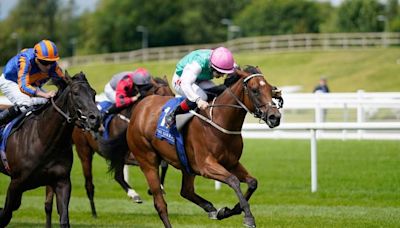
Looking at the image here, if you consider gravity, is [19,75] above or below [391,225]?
above

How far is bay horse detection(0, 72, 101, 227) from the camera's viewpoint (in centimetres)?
819

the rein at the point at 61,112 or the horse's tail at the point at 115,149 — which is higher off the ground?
the rein at the point at 61,112

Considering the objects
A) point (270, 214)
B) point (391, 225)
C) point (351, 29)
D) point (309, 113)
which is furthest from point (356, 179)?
point (351, 29)

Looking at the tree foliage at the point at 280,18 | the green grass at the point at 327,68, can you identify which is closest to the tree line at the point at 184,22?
the tree foliage at the point at 280,18

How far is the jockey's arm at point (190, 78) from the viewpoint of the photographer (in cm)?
865

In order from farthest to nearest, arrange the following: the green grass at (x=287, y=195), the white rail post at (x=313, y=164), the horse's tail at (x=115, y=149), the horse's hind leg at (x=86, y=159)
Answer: the white rail post at (x=313, y=164) < the horse's hind leg at (x=86, y=159) < the horse's tail at (x=115, y=149) < the green grass at (x=287, y=195)

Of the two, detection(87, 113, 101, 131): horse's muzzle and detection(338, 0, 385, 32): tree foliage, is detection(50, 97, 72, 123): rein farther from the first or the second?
detection(338, 0, 385, 32): tree foliage

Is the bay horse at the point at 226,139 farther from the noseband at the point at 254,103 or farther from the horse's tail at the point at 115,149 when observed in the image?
the horse's tail at the point at 115,149

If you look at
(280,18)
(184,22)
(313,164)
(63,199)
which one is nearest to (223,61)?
(63,199)

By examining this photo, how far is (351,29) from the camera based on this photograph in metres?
77.6

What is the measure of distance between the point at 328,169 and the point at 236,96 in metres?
6.28

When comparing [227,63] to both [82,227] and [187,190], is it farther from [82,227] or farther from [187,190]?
[82,227]

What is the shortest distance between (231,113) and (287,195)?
4.08 meters

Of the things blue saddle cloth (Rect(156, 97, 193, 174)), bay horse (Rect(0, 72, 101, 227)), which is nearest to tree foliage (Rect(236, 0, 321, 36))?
blue saddle cloth (Rect(156, 97, 193, 174))
